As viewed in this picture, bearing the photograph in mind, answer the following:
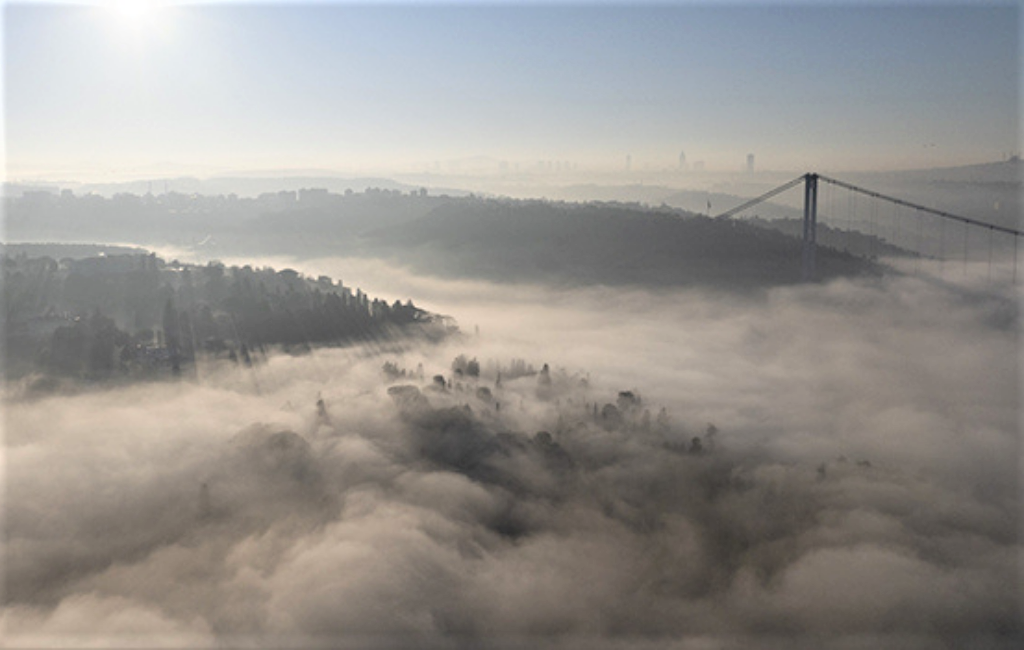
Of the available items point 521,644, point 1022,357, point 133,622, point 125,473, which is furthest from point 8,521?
point 1022,357

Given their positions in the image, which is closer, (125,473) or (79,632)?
(79,632)

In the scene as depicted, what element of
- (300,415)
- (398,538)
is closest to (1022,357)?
(398,538)

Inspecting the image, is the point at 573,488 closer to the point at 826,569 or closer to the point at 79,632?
the point at 826,569

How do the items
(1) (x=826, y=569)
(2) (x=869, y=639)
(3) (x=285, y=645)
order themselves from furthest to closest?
(1) (x=826, y=569) < (2) (x=869, y=639) < (3) (x=285, y=645)

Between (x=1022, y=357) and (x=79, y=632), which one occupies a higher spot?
(x=1022, y=357)

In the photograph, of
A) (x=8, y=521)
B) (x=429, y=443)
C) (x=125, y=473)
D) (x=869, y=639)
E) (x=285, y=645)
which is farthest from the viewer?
(x=429, y=443)

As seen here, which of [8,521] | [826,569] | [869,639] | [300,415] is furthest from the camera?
[300,415]

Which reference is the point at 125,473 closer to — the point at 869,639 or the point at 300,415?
the point at 300,415

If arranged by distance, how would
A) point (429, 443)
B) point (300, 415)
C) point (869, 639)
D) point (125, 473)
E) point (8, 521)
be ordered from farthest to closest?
point (300, 415), point (429, 443), point (125, 473), point (8, 521), point (869, 639)

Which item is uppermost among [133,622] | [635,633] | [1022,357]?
[1022,357]
